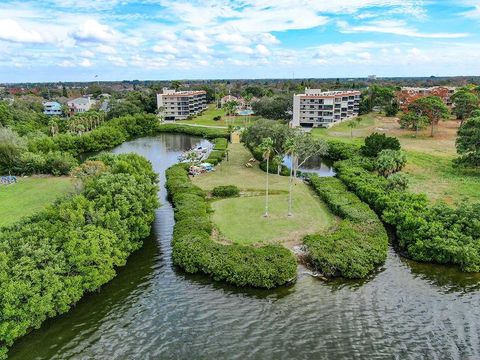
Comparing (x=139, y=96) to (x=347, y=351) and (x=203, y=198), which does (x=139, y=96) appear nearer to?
(x=203, y=198)

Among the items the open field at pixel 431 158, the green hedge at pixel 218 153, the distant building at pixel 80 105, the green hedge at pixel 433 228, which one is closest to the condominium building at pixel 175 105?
the distant building at pixel 80 105

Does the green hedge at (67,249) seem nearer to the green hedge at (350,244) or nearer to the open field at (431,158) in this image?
the green hedge at (350,244)

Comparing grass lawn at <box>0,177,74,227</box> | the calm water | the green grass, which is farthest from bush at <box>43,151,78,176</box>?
the green grass

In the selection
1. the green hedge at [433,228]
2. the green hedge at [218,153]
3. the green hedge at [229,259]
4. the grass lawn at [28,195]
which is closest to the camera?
the green hedge at [229,259]

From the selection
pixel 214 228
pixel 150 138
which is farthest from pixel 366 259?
pixel 150 138

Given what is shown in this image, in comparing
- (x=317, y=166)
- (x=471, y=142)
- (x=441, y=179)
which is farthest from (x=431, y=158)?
(x=317, y=166)

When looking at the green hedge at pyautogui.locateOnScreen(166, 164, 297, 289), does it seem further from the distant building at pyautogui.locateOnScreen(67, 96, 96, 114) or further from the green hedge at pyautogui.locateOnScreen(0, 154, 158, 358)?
the distant building at pyautogui.locateOnScreen(67, 96, 96, 114)

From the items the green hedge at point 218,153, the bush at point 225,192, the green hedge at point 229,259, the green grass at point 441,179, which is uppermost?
the green hedge at point 218,153

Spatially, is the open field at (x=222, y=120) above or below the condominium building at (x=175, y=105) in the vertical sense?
below
